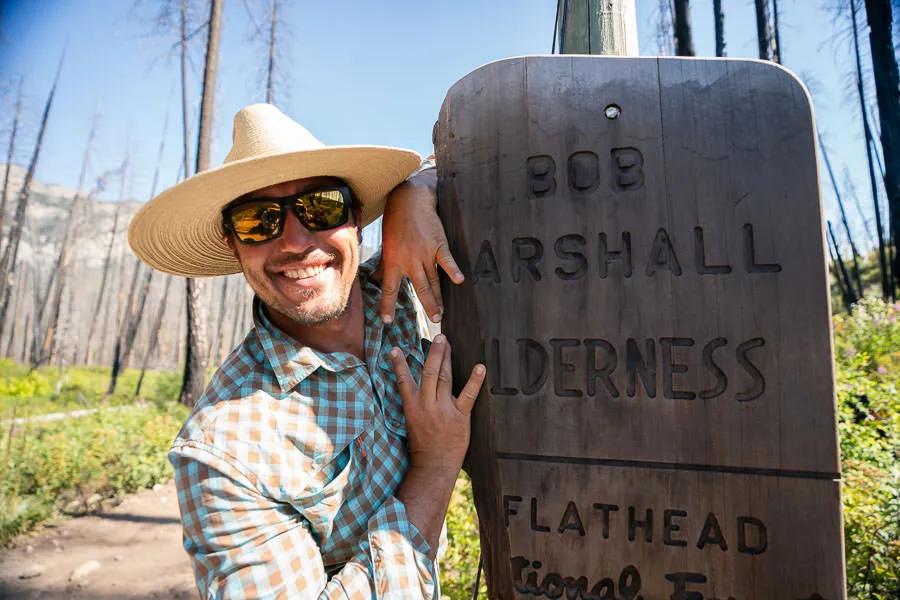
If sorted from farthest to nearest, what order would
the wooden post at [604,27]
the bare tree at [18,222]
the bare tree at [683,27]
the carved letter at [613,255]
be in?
the bare tree at [18,222] → the bare tree at [683,27] → the wooden post at [604,27] → the carved letter at [613,255]

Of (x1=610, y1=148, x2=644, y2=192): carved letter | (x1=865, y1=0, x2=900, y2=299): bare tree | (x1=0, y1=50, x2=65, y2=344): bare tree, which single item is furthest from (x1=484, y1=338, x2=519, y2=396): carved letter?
(x1=0, y1=50, x2=65, y2=344): bare tree

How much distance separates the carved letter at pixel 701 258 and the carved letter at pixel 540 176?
301 millimetres

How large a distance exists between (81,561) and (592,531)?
5.80 meters

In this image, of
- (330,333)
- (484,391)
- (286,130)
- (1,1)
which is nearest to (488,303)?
(484,391)

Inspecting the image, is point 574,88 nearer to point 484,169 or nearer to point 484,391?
point 484,169

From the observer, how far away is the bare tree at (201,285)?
31.3 feet

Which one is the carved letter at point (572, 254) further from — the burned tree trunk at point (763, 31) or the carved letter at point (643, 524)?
the burned tree trunk at point (763, 31)

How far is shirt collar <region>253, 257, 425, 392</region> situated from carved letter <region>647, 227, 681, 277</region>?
0.62m

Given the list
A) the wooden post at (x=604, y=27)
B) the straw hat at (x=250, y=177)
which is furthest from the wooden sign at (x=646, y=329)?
the wooden post at (x=604, y=27)

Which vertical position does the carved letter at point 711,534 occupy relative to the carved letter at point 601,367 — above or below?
below

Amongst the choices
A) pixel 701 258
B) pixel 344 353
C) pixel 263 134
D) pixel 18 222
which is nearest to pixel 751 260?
pixel 701 258

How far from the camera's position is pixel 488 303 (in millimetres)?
1174

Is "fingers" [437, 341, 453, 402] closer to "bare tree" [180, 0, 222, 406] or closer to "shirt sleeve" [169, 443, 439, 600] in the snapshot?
"shirt sleeve" [169, 443, 439, 600]

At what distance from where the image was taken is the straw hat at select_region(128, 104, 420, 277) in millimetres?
1185
